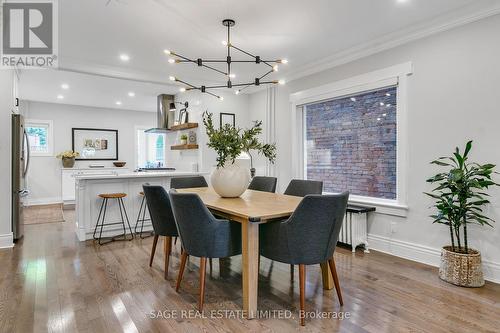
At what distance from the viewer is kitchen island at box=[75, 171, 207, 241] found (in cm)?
423

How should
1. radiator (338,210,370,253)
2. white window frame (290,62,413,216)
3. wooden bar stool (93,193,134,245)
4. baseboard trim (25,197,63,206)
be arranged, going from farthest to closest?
1. baseboard trim (25,197,63,206)
2. wooden bar stool (93,193,134,245)
3. radiator (338,210,370,253)
4. white window frame (290,62,413,216)

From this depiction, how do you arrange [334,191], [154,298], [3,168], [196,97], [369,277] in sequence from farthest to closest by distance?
[196,97] < [334,191] < [3,168] < [369,277] < [154,298]

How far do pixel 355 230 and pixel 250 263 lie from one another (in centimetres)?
205

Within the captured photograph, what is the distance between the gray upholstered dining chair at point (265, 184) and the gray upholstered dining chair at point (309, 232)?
1.58 meters

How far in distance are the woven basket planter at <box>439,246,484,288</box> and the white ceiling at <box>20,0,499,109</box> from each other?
2.31 meters

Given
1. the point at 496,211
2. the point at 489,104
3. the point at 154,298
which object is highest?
the point at 489,104

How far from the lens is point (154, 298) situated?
249cm

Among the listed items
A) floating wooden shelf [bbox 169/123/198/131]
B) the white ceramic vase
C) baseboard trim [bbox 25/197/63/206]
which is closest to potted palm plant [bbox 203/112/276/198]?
the white ceramic vase

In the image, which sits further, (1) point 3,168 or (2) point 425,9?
(1) point 3,168

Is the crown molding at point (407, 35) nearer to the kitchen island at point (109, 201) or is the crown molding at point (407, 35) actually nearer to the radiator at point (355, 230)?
the radiator at point (355, 230)

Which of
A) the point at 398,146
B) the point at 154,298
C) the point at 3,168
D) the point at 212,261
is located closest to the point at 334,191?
the point at 398,146

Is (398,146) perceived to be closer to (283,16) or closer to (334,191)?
(334,191)

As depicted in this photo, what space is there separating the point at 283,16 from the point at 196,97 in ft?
10.1

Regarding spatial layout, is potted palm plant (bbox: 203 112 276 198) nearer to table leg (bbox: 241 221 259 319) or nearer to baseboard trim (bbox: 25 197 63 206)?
table leg (bbox: 241 221 259 319)
